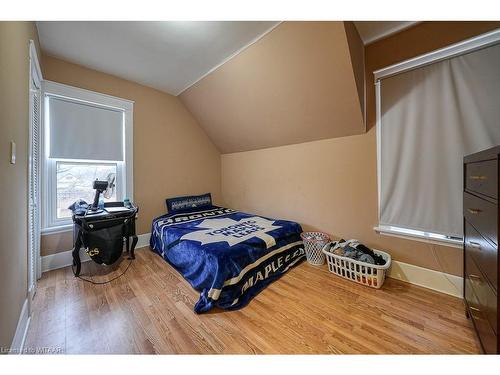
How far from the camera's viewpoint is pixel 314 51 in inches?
70.6

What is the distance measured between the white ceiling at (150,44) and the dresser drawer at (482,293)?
237cm

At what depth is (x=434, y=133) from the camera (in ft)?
5.46

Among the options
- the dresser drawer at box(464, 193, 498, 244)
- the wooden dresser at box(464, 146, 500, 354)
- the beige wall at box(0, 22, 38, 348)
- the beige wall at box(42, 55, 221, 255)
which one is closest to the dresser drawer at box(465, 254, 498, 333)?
the wooden dresser at box(464, 146, 500, 354)

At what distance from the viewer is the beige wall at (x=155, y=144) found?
230 cm

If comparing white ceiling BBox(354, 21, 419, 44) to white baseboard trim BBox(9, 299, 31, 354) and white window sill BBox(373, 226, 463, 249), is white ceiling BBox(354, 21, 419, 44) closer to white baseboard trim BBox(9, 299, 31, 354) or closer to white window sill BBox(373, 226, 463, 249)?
white window sill BBox(373, 226, 463, 249)

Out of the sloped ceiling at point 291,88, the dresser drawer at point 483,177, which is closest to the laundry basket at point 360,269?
the dresser drawer at point 483,177

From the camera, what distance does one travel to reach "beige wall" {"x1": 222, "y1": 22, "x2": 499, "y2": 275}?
1.68 metres

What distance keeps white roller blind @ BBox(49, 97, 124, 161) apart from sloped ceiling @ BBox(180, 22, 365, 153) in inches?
46.4

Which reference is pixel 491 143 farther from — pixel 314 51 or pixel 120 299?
pixel 120 299

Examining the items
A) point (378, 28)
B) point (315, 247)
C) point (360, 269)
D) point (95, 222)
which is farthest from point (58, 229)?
point (378, 28)
